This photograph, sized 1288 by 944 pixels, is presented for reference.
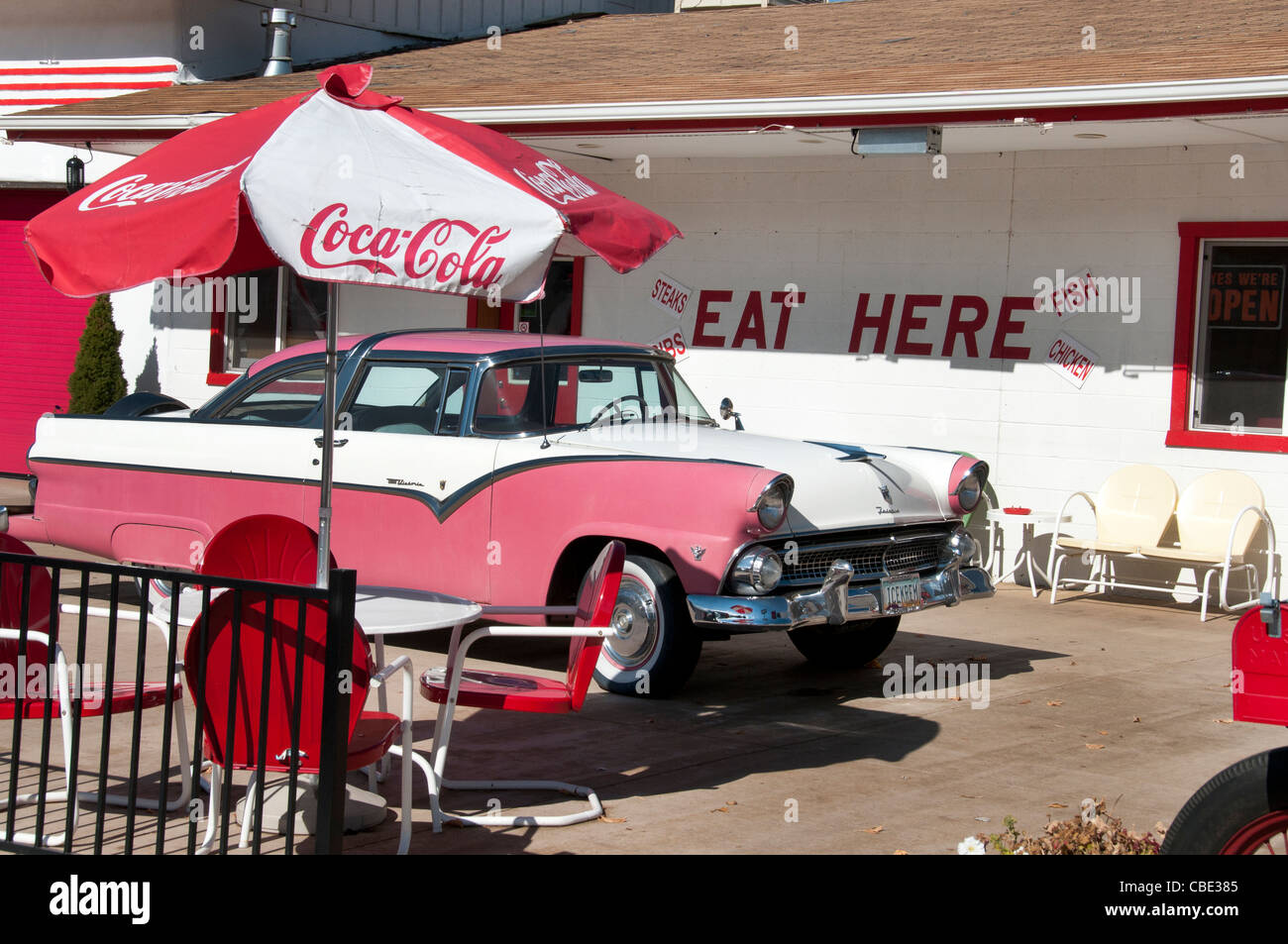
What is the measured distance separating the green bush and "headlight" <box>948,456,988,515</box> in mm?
10035

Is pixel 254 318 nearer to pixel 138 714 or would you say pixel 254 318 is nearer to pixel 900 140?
pixel 900 140

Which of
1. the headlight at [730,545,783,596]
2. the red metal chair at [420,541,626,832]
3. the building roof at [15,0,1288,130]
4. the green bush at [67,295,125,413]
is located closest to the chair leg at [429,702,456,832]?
the red metal chair at [420,541,626,832]

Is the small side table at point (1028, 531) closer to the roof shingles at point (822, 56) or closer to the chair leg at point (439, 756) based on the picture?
the roof shingles at point (822, 56)

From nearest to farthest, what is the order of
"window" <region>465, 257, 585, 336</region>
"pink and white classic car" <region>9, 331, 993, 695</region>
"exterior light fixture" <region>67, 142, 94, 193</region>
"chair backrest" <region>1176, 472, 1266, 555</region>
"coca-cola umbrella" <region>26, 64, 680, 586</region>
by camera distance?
"coca-cola umbrella" <region>26, 64, 680, 586</region>
"pink and white classic car" <region>9, 331, 993, 695</region>
"chair backrest" <region>1176, 472, 1266, 555</region>
"window" <region>465, 257, 585, 336</region>
"exterior light fixture" <region>67, 142, 94, 193</region>

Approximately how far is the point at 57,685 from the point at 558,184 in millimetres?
2328

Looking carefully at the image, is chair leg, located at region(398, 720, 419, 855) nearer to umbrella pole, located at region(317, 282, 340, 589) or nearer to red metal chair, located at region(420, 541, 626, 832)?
red metal chair, located at region(420, 541, 626, 832)

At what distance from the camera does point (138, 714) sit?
3775 mm

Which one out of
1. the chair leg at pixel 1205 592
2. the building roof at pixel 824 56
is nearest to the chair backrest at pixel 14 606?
the building roof at pixel 824 56

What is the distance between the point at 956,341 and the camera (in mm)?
10914

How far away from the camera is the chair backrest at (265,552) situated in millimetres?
4770

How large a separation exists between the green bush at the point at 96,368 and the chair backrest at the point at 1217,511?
10351 millimetres

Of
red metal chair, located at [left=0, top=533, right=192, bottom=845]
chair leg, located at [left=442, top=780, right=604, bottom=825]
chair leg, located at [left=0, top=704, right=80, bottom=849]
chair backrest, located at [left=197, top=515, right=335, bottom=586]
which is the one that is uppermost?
chair backrest, located at [left=197, top=515, right=335, bottom=586]

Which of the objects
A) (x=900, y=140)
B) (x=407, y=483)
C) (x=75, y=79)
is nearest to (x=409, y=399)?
(x=407, y=483)

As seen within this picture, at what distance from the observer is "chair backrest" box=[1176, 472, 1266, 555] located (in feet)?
31.5
